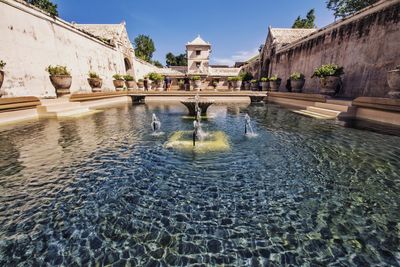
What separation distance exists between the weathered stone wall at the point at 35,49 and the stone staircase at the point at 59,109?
8.84 ft

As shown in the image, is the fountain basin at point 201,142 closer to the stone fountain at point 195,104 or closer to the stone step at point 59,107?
the stone fountain at point 195,104

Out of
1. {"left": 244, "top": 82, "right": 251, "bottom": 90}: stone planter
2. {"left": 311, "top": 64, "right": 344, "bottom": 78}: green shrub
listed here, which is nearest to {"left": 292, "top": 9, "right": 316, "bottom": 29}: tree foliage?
{"left": 244, "top": 82, "right": 251, "bottom": 90}: stone planter

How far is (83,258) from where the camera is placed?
1729 mm

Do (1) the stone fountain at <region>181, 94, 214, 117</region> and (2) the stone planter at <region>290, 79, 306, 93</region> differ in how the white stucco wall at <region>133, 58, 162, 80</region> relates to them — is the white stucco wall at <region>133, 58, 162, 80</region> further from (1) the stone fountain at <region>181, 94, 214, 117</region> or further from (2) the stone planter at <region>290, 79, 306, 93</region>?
(1) the stone fountain at <region>181, 94, 214, 117</region>

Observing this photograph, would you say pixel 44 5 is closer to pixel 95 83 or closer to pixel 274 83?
pixel 95 83

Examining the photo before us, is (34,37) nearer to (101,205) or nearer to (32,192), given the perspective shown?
(32,192)

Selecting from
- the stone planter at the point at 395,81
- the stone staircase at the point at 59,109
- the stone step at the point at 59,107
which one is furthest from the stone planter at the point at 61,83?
the stone planter at the point at 395,81

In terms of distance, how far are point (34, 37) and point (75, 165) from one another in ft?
41.1

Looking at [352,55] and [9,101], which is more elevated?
[352,55]

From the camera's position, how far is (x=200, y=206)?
247 centimetres

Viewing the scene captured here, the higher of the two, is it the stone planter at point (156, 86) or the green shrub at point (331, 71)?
the green shrub at point (331, 71)

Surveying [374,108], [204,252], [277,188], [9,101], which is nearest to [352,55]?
[374,108]

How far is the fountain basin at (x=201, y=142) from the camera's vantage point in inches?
182

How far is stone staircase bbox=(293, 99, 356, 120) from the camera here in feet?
25.9
